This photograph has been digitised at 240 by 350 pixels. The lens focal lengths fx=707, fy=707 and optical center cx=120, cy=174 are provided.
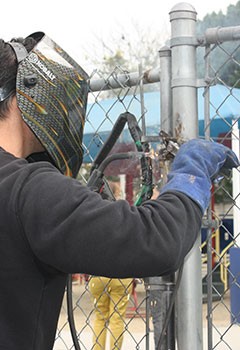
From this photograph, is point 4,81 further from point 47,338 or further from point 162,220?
point 47,338

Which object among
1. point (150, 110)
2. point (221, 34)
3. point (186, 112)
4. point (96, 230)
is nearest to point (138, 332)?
point (150, 110)

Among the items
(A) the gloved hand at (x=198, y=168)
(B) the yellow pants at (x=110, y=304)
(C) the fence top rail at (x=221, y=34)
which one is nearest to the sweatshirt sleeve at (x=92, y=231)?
(A) the gloved hand at (x=198, y=168)

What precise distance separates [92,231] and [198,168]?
384 mm

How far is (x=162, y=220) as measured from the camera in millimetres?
1635

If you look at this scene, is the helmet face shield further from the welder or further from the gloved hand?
the gloved hand

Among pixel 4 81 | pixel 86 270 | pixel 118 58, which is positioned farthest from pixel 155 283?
pixel 118 58

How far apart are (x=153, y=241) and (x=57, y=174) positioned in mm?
274

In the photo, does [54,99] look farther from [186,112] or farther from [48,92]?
[186,112]

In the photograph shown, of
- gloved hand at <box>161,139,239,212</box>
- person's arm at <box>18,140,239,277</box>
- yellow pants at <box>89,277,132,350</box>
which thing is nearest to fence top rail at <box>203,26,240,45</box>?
gloved hand at <box>161,139,239,212</box>

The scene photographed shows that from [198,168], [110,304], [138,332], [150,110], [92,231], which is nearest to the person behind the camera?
[92,231]

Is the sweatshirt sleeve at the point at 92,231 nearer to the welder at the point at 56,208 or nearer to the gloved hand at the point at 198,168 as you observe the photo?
the welder at the point at 56,208

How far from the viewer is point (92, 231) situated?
1.58 meters

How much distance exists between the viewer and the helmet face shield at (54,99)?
1.81m

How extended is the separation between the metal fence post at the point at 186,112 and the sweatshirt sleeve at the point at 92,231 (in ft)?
2.24
